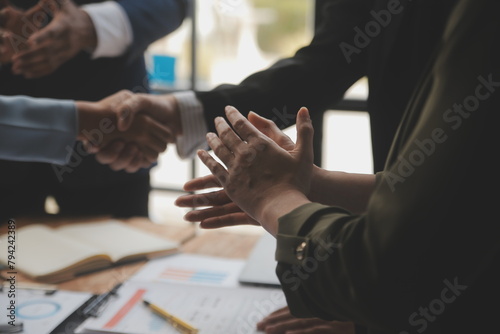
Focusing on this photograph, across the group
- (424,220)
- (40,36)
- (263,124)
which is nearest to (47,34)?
(40,36)

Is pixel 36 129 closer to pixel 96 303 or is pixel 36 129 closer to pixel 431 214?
pixel 96 303

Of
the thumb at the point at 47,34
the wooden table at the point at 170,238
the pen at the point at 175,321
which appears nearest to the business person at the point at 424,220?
the pen at the point at 175,321

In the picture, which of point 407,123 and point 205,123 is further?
point 205,123

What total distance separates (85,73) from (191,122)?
1.48 feet

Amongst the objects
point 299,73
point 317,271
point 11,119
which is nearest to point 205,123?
point 299,73

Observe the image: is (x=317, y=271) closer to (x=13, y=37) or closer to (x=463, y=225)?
(x=463, y=225)

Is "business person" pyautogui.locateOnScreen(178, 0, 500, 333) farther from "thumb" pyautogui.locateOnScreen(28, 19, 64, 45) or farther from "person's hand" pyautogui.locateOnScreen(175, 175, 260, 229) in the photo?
"thumb" pyautogui.locateOnScreen(28, 19, 64, 45)

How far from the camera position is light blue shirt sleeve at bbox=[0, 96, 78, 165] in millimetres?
1353

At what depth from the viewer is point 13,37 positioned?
1.60m

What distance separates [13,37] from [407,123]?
1.32 meters

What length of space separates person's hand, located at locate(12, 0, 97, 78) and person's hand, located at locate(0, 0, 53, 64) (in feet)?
0.09

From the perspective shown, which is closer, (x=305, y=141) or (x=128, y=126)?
(x=305, y=141)

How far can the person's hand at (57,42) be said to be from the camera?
62.6 inches

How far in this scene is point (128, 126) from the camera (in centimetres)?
154
